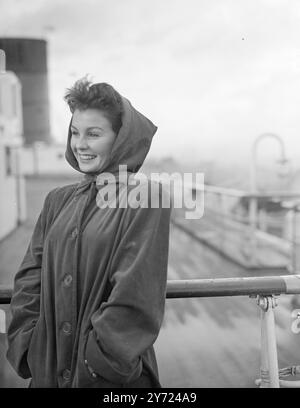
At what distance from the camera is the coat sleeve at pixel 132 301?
0.81 meters

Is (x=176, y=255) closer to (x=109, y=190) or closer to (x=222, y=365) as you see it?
(x=222, y=365)

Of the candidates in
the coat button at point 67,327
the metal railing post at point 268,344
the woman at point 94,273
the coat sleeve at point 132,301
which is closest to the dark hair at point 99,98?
the woman at point 94,273

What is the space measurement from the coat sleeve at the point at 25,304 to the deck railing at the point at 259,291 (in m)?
0.07

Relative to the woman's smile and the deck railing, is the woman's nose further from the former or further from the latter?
the deck railing

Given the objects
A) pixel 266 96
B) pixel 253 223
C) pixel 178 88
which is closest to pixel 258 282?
pixel 178 88

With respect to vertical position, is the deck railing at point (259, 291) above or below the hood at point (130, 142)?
below

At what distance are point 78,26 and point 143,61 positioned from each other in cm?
25

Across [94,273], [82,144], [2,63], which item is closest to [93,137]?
[82,144]

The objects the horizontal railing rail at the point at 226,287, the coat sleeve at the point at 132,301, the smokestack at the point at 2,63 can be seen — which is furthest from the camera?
the smokestack at the point at 2,63

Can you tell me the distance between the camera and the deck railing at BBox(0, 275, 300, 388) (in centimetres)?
104

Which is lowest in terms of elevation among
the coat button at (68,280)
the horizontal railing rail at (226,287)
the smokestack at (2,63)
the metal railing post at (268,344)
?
the metal railing post at (268,344)

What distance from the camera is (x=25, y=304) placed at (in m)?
0.96

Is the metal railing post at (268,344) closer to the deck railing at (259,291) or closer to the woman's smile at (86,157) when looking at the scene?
the deck railing at (259,291)
